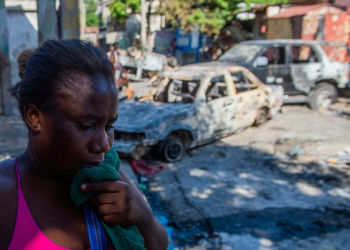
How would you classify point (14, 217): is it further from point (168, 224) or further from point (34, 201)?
point (168, 224)

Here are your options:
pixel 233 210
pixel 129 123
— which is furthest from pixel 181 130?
pixel 233 210

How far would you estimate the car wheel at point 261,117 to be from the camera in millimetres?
7960

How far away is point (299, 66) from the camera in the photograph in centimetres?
966

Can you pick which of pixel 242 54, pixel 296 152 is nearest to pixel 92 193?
pixel 296 152

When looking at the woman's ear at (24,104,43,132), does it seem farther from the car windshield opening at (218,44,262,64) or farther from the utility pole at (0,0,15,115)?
the car windshield opening at (218,44,262,64)

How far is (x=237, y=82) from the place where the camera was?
8164 mm

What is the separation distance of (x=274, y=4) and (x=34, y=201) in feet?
63.0

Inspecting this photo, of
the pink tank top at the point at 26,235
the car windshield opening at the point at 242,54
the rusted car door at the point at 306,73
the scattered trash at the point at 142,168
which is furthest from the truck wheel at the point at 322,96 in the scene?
the pink tank top at the point at 26,235

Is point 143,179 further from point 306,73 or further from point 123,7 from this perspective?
point 123,7

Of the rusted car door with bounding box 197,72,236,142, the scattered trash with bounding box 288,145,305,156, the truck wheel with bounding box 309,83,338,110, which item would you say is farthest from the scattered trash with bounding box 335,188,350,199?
the truck wheel with bounding box 309,83,338,110

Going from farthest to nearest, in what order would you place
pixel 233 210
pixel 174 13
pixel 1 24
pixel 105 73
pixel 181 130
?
pixel 174 13 → pixel 1 24 → pixel 181 130 → pixel 233 210 → pixel 105 73

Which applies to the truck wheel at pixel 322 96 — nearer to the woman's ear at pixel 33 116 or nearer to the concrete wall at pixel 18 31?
the concrete wall at pixel 18 31

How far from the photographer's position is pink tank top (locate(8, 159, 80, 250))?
102 centimetres

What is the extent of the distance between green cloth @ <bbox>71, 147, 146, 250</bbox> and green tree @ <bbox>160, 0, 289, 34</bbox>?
19.0m
